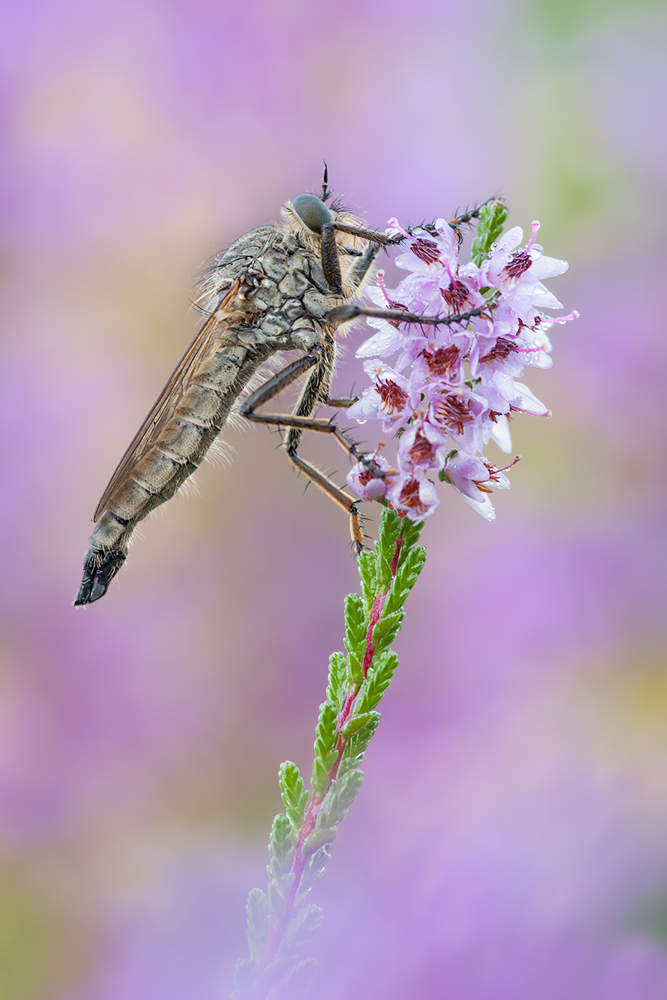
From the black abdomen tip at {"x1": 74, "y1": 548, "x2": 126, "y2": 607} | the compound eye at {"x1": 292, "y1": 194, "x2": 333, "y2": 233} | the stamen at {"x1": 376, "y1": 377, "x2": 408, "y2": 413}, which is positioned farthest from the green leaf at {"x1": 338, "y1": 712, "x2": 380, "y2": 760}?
the compound eye at {"x1": 292, "y1": 194, "x2": 333, "y2": 233}

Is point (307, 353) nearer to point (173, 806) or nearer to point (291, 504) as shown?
point (291, 504)

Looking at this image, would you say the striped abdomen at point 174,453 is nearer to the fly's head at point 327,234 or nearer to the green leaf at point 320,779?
the fly's head at point 327,234

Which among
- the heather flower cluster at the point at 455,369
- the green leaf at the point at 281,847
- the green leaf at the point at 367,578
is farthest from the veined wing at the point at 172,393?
the green leaf at the point at 281,847

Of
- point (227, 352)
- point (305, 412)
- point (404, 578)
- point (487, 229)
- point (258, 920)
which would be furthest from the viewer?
point (227, 352)

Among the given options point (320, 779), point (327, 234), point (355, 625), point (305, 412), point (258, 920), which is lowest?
point (258, 920)

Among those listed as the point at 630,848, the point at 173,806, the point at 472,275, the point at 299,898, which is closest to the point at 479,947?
the point at 630,848

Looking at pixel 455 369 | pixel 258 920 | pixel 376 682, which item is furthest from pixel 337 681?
pixel 455 369

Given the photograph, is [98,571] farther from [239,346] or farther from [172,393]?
[239,346]
